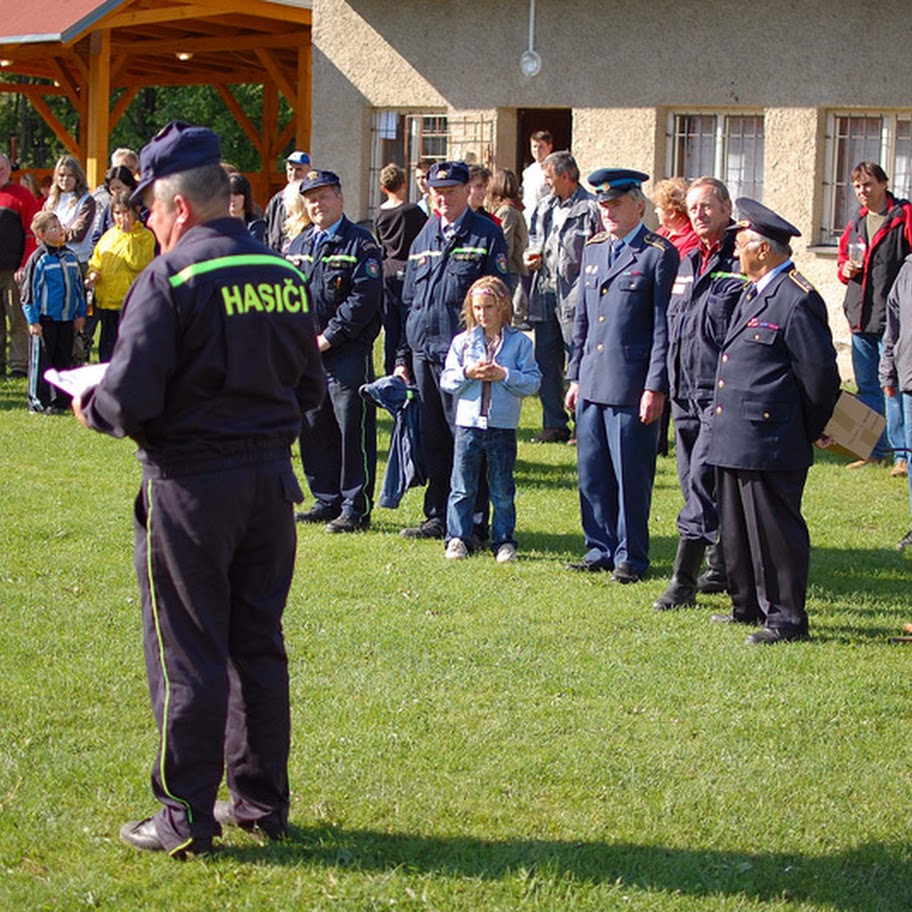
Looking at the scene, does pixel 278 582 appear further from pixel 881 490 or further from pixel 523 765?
pixel 881 490

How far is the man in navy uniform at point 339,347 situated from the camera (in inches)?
367

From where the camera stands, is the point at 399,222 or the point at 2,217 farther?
the point at 2,217

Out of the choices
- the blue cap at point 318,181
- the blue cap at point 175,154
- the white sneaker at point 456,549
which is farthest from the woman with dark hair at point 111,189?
the blue cap at point 175,154

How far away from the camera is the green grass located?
4.66 meters

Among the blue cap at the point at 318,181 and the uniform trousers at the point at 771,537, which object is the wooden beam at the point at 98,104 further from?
the uniform trousers at the point at 771,537

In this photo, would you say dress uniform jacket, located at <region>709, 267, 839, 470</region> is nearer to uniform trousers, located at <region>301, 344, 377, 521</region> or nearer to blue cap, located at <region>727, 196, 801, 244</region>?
blue cap, located at <region>727, 196, 801, 244</region>

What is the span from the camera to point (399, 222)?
12.4 m

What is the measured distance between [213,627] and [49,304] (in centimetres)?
978

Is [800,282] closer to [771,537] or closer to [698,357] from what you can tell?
[698,357]

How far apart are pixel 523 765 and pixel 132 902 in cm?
164

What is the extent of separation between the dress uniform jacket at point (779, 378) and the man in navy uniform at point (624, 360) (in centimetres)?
100

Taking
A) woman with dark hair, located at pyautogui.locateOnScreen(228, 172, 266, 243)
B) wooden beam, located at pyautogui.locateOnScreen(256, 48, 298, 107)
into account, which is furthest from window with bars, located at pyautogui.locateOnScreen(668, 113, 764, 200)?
wooden beam, located at pyautogui.locateOnScreen(256, 48, 298, 107)

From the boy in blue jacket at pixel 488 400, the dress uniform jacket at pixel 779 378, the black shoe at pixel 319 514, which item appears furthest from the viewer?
the black shoe at pixel 319 514

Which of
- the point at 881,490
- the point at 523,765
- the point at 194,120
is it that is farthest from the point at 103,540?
the point at 194,120
